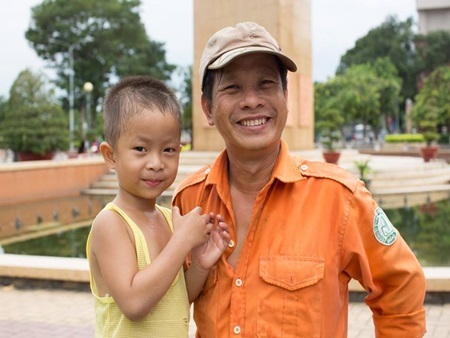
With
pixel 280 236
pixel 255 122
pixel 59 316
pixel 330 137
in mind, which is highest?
pixel 330 137

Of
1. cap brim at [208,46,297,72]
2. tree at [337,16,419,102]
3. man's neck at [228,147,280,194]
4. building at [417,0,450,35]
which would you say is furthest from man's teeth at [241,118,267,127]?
building at [417,0,450,35]

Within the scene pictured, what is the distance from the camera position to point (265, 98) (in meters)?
2.10

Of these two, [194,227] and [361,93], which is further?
[361,93]

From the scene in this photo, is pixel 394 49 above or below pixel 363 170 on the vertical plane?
above

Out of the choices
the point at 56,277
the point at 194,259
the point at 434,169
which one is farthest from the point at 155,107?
the point at 434,169

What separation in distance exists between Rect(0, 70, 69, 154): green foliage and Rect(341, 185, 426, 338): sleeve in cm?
2039

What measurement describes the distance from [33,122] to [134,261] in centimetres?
2019

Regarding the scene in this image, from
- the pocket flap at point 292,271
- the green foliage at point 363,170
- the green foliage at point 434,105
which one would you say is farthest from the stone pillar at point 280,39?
the green foliage at point 434,105

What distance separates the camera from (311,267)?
1.94m

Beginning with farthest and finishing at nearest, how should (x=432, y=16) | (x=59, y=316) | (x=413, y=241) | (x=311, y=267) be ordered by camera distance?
(x=432, y=16)
(x=413, y=241)
(x=59, y=316)
(x=311, y=267)

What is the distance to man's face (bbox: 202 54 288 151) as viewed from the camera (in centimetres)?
207

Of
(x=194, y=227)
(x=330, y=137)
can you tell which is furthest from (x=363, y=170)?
(x=194, y=227)

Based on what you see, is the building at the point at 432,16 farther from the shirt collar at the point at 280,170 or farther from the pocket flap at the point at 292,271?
the pocket flap at the point at 292,271

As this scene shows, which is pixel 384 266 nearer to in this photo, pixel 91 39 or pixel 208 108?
pixel 208 108
